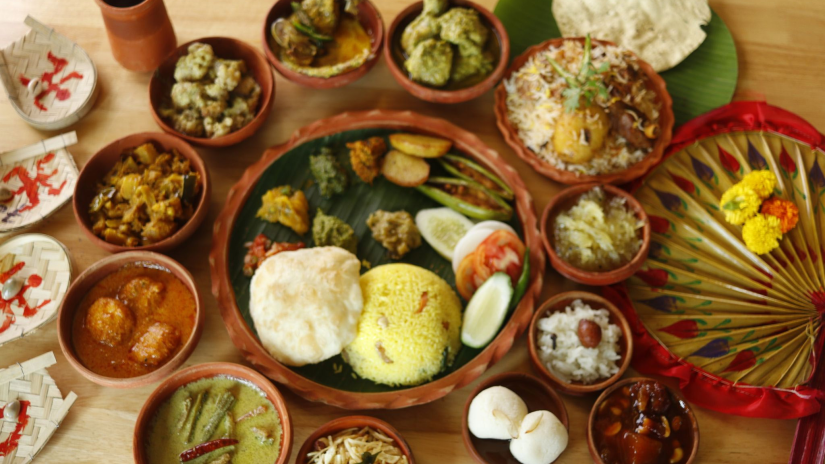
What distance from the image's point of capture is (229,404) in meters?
2.73

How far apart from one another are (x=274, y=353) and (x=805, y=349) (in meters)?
2.61

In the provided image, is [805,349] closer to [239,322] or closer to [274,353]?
[274,353]

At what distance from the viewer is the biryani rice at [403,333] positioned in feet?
9.66

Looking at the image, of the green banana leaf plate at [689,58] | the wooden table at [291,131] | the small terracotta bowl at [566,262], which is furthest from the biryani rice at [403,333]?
the green banana leaf plate at [689,58]

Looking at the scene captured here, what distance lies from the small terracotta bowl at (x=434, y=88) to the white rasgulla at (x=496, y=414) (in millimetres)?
1669

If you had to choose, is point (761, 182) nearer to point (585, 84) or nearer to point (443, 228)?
point (585, 84)

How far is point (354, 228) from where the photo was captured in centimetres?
340

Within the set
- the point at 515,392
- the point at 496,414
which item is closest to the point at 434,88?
the point at 515,392

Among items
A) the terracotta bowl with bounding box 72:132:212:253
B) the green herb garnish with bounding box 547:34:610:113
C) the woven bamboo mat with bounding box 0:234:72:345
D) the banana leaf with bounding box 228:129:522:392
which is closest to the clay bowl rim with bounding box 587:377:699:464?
the banana leaf with bounding box 228:129:522:392

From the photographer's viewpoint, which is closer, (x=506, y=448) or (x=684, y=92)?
(x=506, y=448)

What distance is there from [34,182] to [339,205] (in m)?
1.69

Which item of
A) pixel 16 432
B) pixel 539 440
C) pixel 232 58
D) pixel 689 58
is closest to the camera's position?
pixel 539 440

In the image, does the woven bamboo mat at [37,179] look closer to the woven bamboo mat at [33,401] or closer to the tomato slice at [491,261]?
the woven bamboo mat at [33,401]

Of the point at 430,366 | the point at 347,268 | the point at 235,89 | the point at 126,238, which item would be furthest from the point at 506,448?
the point at 235,89
